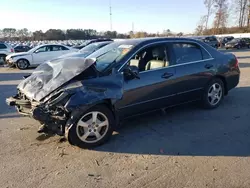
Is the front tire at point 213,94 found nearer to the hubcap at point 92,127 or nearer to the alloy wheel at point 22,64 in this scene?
the hubcap at point 92,127

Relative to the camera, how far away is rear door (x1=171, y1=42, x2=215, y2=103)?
16.6 ft

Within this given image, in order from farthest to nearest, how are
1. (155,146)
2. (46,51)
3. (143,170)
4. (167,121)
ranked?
(46,51), (167,121), (155,146), (143,170)

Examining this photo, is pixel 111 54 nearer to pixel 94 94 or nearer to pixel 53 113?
pixel 94 94

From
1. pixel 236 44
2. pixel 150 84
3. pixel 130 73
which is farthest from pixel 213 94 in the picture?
pixel 236 44

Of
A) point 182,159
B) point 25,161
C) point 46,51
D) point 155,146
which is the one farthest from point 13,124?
point 46,51

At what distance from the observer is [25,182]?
315 centimetres

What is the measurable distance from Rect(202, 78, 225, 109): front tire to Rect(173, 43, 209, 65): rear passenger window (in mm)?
620

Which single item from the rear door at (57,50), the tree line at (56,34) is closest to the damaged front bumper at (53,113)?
the rear door at (57,50)

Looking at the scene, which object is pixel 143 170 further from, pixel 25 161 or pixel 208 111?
pixel 208 111

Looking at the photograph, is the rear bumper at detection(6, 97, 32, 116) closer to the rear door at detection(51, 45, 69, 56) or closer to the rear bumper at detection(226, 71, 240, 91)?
the rear bumper at detection(226, 71, 240, 91)

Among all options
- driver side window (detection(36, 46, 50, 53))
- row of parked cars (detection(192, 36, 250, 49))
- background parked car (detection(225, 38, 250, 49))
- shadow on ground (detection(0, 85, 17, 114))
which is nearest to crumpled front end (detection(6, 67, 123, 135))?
shadow on ground (detection(0, 85, 17, 114))

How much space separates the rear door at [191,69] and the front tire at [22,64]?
12817 mm

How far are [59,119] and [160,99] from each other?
1889 millimetres

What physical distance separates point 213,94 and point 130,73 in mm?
2339
